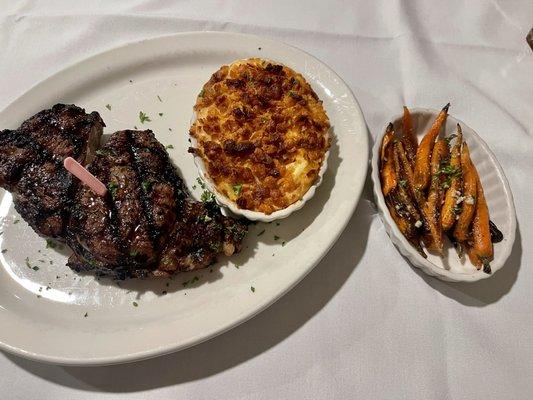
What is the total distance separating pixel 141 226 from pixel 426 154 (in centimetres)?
215

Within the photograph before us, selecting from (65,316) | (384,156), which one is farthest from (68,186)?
(384,156)

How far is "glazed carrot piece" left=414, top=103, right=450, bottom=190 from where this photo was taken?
3.14 metres

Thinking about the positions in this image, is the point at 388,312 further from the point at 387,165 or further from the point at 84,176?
the point at 84,176

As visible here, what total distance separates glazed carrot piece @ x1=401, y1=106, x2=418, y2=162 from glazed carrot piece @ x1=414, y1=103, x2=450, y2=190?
0.17 feet

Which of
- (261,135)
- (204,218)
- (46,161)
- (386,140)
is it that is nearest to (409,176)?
(386,140)

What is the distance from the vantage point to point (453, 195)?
3.05 metres

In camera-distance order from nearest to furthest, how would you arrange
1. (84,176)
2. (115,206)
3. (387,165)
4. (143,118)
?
1. (84,176)
2. (115,206)
3. (387,165)
4. (143,118)

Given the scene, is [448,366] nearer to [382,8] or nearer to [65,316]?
[65,316]

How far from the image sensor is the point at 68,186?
2930 millimetres

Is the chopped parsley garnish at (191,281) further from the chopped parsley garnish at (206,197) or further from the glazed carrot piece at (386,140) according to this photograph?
the glazed carrot piece at (386,140)

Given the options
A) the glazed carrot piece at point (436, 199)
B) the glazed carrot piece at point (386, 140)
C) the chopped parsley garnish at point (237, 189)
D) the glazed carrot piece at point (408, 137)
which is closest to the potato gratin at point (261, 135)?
the chopped parsley garnish at point (237, 189)

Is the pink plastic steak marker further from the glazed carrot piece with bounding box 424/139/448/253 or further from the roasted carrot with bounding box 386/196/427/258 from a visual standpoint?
the glazed carrot piece with bounding box 424/139/448/253

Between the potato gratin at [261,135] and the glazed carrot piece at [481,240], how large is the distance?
3.85ft

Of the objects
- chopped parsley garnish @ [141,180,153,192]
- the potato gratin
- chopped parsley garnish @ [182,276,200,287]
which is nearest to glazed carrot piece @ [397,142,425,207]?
the potato gratin
